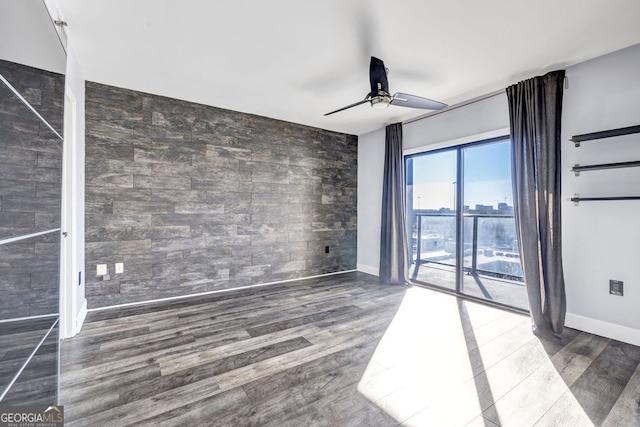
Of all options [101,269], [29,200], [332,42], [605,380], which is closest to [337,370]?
[605,380]

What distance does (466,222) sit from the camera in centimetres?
380

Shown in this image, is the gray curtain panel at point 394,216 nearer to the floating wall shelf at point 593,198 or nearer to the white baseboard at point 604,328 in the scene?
the white baseboard at point 604,328

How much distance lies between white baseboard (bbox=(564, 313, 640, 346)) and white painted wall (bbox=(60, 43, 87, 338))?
459cm

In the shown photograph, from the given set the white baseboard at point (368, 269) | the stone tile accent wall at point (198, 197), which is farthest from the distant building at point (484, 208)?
the stone tile accent wall at point (198, 197)

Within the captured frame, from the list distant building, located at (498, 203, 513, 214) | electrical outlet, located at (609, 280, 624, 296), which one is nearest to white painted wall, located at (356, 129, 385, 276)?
distant building, located at (498, 203, 513, 214)

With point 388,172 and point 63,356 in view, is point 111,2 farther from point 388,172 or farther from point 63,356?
point 388,172

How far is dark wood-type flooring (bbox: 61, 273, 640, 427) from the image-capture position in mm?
1614

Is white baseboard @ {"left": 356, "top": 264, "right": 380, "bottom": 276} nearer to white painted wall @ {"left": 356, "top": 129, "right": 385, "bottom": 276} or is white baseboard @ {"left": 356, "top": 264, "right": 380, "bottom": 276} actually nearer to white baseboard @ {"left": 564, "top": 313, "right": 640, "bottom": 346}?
white painted wall @ {"left": 356, "top": 129, "right": 385, "bottom": 276}

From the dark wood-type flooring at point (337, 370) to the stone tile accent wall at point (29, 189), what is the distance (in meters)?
0.80

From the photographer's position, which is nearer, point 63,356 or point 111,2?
point 111,2

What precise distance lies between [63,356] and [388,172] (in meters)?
4.21

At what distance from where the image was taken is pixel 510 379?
6.42ft

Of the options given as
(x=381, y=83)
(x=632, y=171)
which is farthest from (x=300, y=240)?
(x=632, y=171)

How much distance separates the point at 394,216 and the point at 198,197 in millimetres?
2845
